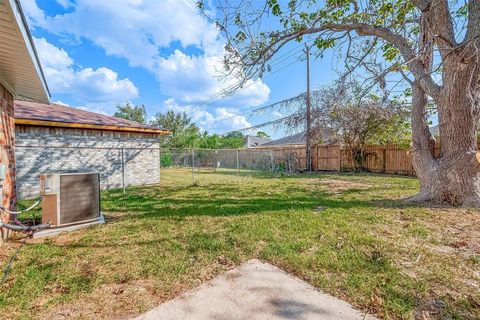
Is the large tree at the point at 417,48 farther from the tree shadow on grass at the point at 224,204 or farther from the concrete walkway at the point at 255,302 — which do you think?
the concrete walkway at the point at 255,302

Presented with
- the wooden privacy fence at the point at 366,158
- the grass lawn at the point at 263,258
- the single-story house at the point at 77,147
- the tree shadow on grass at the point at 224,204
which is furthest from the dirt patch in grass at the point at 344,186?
the single-story house at the point at 77,147

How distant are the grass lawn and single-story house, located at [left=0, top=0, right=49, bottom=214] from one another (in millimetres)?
1200

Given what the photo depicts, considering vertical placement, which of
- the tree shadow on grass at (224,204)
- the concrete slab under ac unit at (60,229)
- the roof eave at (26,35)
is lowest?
the concrete slab under ac unit at (60,229)

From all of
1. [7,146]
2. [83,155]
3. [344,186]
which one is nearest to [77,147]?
[83,155]

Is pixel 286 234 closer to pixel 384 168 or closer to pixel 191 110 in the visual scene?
pixel 384 168

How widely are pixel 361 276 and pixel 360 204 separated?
3313 millimetres

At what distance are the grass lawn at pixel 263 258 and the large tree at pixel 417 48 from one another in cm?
114

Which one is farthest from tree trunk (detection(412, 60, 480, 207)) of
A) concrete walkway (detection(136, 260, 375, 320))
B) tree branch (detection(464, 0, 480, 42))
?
concrete walkway (detection(136, 260, 375, 320))

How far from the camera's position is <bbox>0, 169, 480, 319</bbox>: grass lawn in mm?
1850

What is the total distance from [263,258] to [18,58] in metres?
3.61

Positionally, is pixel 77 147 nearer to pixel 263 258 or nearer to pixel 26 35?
pixel 26 35

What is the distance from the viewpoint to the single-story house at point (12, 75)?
76.1 inches

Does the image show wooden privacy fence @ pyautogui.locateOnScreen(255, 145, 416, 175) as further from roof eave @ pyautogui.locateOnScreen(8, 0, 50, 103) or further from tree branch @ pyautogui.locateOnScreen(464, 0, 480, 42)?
roof eave @ pyautogui.locateOnScreen(8, 0, 50, 103)

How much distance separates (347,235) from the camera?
10.5ft
